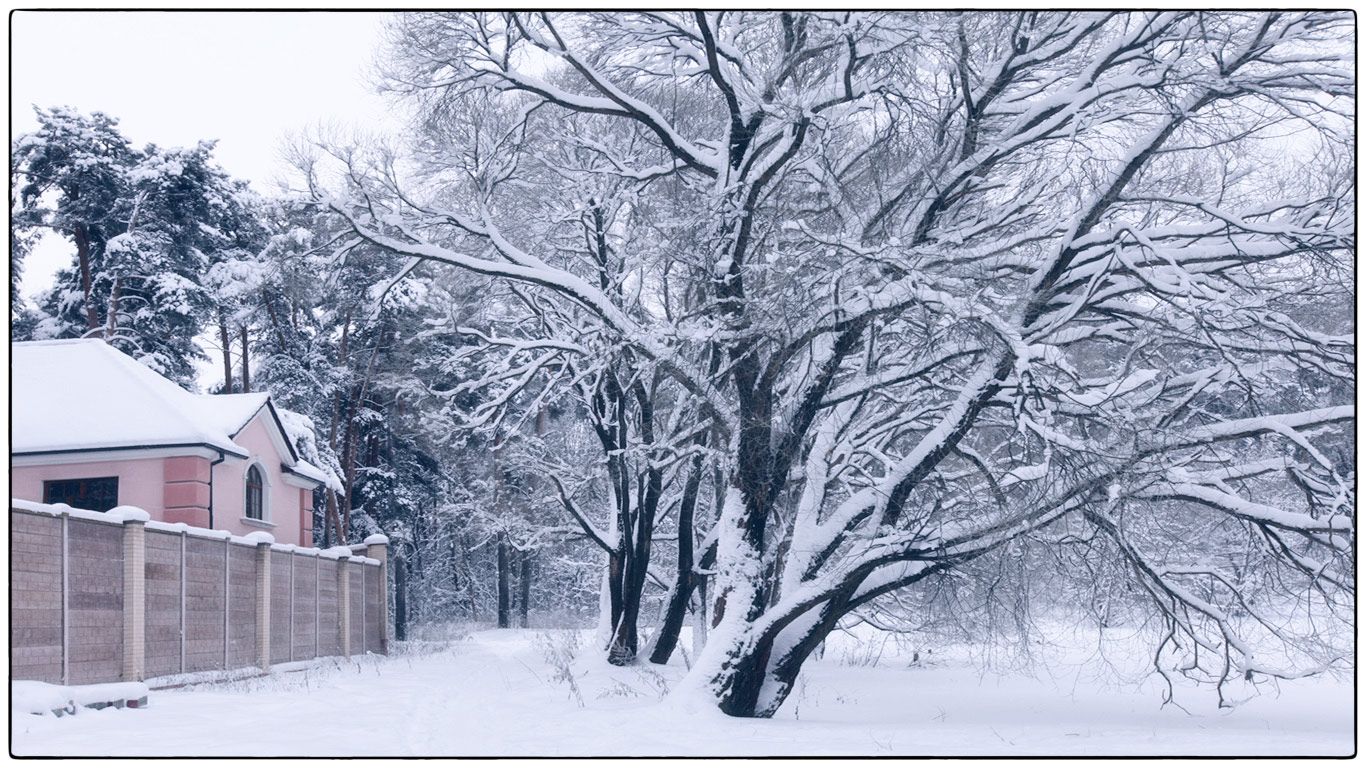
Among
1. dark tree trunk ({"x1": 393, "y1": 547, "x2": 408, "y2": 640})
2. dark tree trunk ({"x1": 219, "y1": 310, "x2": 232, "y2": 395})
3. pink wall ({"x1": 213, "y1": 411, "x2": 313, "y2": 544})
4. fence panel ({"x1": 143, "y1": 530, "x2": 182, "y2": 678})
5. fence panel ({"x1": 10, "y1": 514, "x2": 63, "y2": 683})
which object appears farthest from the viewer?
dark tree trunk ({"x1": 393, "y1": 547, "x2": 408, "y2": 640})

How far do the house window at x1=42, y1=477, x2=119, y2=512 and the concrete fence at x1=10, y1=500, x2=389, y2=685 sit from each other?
2.87 m

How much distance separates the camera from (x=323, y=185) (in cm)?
1163

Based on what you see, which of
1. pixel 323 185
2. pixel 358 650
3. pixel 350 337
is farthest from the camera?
pixel 350 337

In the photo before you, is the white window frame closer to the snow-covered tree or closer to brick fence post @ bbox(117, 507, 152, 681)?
the snow-covered tree

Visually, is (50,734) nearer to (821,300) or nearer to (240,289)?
(821,300)

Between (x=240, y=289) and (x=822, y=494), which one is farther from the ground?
(x=240, y=289)

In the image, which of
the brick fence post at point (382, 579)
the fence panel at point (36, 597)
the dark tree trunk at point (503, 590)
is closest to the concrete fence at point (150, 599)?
the fence panel at point (36, 597)

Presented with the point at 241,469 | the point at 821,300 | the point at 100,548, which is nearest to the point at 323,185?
the point at 100,548

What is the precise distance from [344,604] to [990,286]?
14.5m

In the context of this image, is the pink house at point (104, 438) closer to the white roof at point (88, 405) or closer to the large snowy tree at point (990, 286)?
the white roof at point (88, 405)

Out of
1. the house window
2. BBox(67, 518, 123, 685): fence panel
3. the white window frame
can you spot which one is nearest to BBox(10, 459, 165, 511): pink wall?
the house window

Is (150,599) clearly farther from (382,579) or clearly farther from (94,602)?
(382,579)

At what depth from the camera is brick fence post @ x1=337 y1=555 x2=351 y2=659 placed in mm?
20844

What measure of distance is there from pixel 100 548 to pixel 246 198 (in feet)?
49.5
